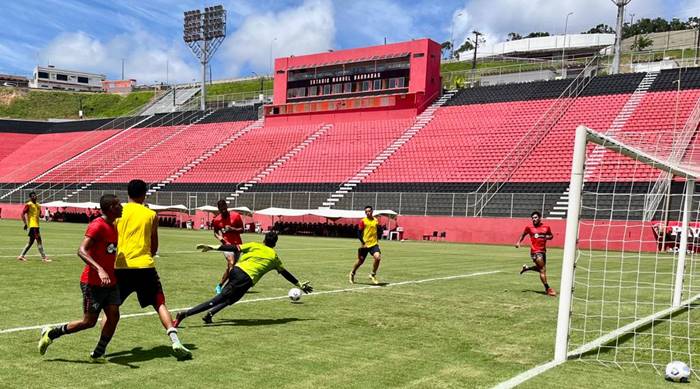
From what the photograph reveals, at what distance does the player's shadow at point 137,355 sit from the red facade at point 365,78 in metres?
45.6

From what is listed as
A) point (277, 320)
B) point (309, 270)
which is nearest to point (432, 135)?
point (309, 270)

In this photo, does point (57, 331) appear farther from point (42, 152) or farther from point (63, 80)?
point (63, 80)

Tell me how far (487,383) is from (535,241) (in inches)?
316

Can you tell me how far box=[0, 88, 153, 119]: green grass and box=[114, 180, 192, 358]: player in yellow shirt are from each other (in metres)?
92.2

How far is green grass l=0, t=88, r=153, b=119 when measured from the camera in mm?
93312

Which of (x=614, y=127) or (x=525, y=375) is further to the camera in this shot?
(x=614, y=127)

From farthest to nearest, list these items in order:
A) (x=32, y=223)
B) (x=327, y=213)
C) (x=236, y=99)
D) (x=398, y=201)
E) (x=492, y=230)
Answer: (x=236, y=99)
(x=398, y=201)
(x=327, y=213)
(x=492, y=230)
(x=32, y=223)

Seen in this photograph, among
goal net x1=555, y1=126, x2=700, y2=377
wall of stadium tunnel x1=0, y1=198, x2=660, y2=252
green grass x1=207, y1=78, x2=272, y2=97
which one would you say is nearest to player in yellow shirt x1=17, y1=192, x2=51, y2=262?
goal net x1=555, y1=126, x2=700, y2=377

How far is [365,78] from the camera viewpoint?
52688mm

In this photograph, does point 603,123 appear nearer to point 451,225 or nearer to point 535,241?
point 451,225

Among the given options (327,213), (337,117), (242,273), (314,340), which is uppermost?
(337,117)

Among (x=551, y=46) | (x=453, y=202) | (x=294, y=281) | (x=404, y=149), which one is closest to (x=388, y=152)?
(x=404, y=149)

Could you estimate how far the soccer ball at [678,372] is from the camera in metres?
6.47

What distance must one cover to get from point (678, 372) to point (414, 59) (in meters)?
46.0
